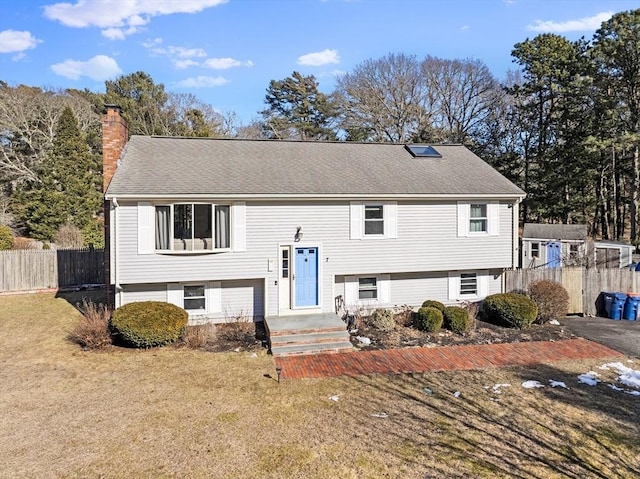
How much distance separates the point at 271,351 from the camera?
1145 centimetres

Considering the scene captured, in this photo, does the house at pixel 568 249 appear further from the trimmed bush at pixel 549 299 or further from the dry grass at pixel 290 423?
the dry grass at pixel 290 423

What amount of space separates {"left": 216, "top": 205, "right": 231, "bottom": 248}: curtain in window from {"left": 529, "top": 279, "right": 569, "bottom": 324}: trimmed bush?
1132 centimetres

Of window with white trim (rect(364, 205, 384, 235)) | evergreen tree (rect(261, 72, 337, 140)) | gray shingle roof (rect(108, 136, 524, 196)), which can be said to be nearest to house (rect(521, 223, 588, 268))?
gray shingle roof (rect(108, 136, 524, 196))

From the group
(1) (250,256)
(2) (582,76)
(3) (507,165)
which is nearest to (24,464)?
(1) (250,256)

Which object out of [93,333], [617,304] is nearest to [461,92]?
[617,304]

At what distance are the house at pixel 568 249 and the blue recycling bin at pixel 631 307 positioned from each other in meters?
8.21

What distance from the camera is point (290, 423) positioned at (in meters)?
7.57

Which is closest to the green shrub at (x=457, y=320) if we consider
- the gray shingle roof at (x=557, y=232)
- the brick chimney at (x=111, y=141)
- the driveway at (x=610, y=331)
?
the driveway at (x=610, y=331)

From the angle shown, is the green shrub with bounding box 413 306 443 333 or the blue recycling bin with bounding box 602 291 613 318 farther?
the blue recycling bin with bounding box 602 291 613 318

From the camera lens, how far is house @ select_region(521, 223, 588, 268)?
23.9m

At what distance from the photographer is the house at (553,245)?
2389cm

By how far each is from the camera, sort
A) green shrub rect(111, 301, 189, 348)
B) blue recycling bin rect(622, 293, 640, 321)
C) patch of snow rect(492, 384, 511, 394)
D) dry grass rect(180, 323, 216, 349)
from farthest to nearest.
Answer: blue recycling bin rect(622, 293, 640, 321) < dry grass rect(180, 323, 216, 349) < green shrub rect(111, 301, 189, 348) < patch of snow rect(492, 384, 511, 394)

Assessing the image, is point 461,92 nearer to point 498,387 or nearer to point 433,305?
point 433,305

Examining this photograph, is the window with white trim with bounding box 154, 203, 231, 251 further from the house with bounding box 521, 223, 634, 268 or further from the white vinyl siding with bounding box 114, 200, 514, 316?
the house with bounding box 521, 223, 634, 268
